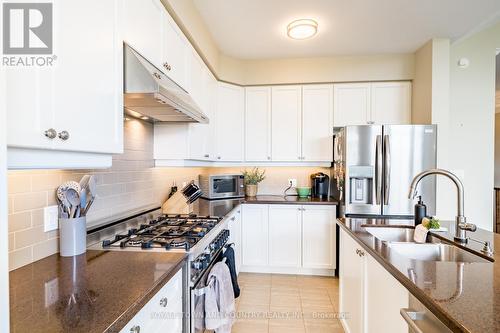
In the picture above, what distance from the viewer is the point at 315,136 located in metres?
3.40

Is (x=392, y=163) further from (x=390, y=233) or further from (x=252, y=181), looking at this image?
(x=252, y=181)

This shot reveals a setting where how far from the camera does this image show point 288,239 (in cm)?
316

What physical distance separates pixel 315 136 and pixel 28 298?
3.06m

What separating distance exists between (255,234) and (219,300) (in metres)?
1.64

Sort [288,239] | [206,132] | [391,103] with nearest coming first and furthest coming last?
1. [206,132]
2. [288,239]
3. [391,103]

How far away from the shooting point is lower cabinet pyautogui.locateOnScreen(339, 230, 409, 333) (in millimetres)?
1164

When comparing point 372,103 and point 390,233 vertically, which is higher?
point 372,103

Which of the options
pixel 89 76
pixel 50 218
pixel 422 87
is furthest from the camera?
pixel 422 87

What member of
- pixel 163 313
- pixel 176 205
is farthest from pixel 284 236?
pixel 163 313

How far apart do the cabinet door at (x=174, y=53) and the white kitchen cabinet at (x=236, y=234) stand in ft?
4.48

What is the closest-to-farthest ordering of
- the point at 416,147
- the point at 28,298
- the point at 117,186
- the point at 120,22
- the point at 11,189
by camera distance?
the point at 28,298 → the point at 11,189 → the point at 120,22 → the point at 117,186 → the point at 416,147

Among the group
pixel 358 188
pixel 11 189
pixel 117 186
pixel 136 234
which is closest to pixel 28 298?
pixel 11 189

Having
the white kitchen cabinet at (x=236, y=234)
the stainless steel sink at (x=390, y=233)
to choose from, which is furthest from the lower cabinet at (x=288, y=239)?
the stainless steel sink at (x=390, y=233)

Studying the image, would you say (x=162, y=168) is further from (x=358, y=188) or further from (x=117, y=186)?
(x=358, y=188)
